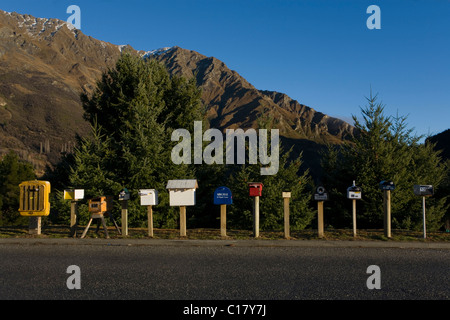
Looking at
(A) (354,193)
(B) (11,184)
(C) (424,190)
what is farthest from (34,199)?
(B) (11,184)

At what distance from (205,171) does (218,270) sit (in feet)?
30.7

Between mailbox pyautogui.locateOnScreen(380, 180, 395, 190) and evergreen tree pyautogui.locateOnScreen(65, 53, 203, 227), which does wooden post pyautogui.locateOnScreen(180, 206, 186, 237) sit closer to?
evergreen tree pyautogui.locateOnScreen(65, 53, 203, 227)

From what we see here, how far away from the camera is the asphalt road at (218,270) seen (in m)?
5.26

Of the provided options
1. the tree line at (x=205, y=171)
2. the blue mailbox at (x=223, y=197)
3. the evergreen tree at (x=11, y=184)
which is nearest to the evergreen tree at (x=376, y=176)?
the tree line at (x=205, y=171)

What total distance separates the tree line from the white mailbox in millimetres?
3973

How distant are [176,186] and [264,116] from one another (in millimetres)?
6877

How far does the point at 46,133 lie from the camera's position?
190250 mm

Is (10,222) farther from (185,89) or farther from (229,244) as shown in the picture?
(229,244)

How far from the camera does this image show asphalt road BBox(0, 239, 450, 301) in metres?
5.26

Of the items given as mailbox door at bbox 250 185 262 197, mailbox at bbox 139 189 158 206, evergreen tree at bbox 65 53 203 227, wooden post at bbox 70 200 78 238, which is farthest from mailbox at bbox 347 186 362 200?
wooden post at bbox 70 200 78 238

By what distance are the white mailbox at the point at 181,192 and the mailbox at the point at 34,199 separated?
3.73m

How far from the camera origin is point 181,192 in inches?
416

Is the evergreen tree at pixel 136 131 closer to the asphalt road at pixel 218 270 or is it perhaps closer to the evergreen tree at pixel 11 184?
the asphalt road at pixel 218 270

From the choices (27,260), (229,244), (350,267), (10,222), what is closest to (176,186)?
(229,244)
